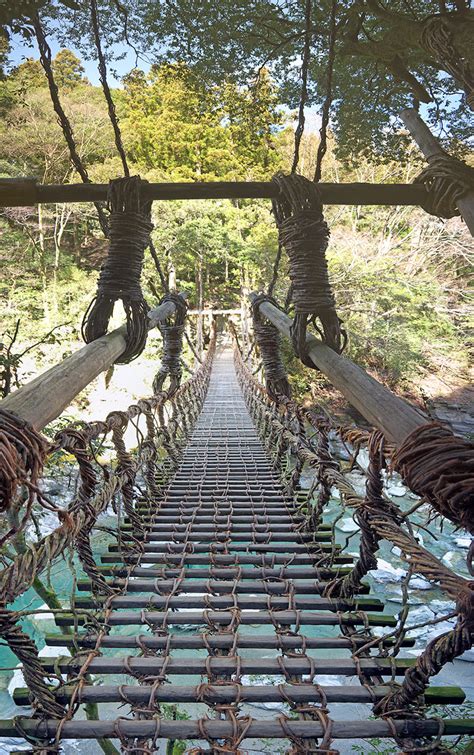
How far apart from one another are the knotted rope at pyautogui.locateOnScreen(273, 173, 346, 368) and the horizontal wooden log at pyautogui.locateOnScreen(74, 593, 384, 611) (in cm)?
83

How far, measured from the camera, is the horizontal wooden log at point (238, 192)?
153cm

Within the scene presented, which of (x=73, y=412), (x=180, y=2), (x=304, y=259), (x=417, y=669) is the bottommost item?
(x=73, y=412)

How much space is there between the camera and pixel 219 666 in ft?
2.76

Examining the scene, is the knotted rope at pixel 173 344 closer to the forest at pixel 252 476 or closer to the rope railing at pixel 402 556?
the forest at pixel 252 476

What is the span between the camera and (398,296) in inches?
333

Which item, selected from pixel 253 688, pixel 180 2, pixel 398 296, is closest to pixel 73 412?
pixel 398 296

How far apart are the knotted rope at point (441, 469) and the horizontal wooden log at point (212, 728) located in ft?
1.20

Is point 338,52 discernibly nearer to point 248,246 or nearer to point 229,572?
point 229,572

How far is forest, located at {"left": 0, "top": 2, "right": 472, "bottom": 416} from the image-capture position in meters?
2.80

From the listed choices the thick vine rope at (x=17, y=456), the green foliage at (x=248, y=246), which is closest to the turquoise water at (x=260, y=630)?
the thick vine rope at (x=17, y=456)

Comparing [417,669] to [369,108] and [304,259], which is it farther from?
[369,108]

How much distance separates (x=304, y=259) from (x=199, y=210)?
9963 mm

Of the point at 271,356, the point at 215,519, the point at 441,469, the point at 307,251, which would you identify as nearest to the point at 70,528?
the point at 441,469

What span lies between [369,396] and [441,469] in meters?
0.49
